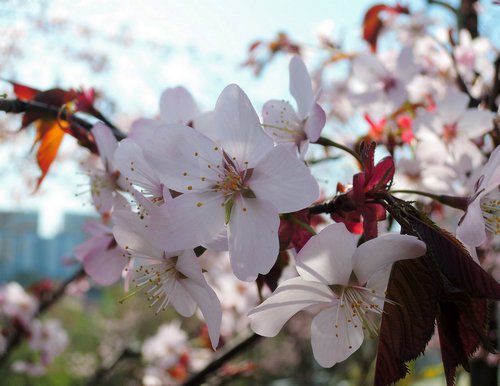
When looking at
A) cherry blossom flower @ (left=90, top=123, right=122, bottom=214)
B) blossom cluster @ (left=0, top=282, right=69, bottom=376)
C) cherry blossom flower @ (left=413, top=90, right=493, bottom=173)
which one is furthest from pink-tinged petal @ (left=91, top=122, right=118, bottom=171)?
blossom cluster @ (left=0, top=282, right=69, bottom=376)

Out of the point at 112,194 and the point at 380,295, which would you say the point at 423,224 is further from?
the point at 112,194

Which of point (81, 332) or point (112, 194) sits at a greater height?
point (112, 194)

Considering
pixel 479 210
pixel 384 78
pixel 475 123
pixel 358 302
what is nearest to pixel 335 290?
pixel 358 302

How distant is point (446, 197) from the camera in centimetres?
45

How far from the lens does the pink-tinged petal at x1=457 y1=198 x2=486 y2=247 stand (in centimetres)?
37

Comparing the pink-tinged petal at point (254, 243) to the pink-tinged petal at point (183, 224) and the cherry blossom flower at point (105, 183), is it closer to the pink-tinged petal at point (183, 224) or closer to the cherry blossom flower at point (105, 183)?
the pink-tinged petal at point (183, 224)

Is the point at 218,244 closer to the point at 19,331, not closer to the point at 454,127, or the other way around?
the point at 454,127

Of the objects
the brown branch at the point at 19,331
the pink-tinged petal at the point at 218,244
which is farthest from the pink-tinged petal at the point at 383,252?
the brown branch at the point at 19,331

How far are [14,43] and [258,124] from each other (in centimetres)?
390

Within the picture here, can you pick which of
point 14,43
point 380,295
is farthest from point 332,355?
point 14,43

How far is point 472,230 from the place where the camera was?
1.22 ft

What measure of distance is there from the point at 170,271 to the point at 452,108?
562mm

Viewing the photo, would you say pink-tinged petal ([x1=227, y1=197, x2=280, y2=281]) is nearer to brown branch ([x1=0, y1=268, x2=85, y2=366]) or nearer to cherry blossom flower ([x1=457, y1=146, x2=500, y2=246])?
cherry blossom flower ([x1=457, y1=146, x2=500, y2=246])

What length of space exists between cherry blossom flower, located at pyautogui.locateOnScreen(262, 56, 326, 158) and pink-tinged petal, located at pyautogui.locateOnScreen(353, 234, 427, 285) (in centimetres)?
11
